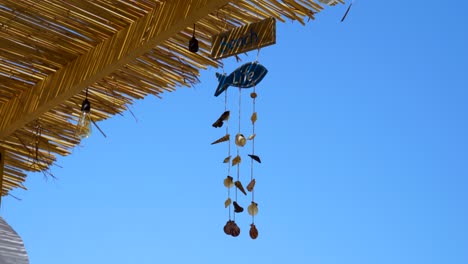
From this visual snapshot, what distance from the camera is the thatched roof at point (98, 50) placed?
2637mm

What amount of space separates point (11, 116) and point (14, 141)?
254 millimetres

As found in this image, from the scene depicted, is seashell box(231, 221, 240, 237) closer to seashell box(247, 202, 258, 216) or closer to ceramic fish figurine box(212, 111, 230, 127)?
seashell box(247, 202, 258, 216)

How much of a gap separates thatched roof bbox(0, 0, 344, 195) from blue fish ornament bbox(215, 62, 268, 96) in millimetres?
168

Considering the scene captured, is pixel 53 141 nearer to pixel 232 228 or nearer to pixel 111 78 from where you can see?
pixel 111 78

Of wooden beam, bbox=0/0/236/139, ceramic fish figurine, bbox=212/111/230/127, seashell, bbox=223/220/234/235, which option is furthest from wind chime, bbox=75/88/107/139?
seashell, bbox=223/220/234/235

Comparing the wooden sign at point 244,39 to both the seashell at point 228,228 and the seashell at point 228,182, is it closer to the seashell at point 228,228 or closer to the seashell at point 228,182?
the seashell at point 228,182

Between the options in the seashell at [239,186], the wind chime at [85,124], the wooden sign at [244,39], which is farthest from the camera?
the wind chime at [85,124]

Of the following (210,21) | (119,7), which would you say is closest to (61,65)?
(119,7)

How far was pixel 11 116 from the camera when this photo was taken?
11.0 ft

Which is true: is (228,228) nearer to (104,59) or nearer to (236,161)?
(236,161)

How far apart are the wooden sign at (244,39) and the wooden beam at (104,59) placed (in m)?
0.09

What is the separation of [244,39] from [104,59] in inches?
24.1

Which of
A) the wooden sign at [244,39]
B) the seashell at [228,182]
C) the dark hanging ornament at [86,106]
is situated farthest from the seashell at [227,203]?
the dark hanging ornament at [86,106]

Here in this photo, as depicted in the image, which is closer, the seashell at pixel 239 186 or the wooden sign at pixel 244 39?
the wooden sign at pixel 244 39
